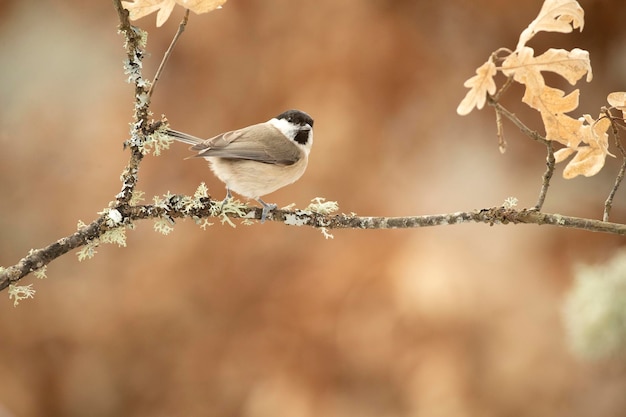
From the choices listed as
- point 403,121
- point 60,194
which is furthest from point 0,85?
point 403,121

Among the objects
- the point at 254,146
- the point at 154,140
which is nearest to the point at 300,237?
the point at 254,146

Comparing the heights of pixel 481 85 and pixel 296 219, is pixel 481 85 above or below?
above

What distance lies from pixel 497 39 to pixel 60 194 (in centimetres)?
146

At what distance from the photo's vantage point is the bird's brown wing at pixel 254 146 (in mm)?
1172

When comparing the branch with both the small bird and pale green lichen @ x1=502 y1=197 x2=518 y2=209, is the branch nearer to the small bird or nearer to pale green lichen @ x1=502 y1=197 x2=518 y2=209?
pale green lichen @ x1=502 y1=197 x2=518 y2=209

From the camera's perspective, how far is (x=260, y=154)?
123 cm

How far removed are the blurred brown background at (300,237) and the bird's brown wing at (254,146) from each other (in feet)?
2.19

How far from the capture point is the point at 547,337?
1.89m

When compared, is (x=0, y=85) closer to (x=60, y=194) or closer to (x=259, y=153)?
(x=60, y=194)

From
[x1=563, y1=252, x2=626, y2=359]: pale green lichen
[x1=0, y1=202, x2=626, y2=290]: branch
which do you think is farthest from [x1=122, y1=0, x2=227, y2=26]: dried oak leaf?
[x1=563, y1=252, x2=626, y2=359]: pale green lichen

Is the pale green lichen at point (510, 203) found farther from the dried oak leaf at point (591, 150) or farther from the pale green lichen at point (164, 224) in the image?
the pale green lichen at point (164, 224)

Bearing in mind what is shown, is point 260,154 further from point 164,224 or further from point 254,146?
point 164,224

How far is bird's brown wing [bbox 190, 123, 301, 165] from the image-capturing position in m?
1.17

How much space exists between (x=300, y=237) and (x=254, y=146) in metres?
0.77
